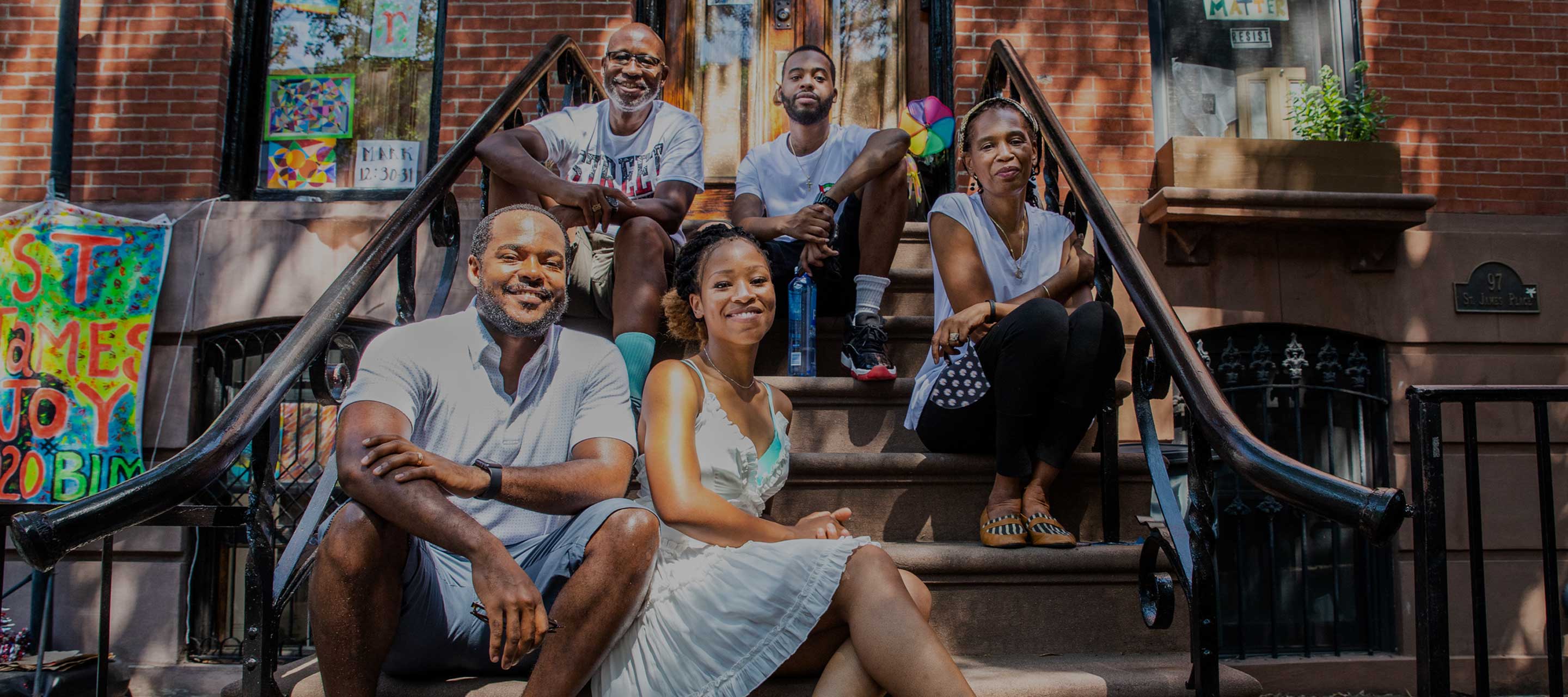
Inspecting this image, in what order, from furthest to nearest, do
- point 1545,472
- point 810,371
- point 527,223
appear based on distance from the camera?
point 810,371 < point 527,223 < point 1545,472

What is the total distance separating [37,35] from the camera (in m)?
5.21

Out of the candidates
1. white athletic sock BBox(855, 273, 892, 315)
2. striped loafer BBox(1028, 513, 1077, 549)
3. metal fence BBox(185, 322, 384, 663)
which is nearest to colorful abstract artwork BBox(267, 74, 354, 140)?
metal fence BBox(185, 322, 384, 663)

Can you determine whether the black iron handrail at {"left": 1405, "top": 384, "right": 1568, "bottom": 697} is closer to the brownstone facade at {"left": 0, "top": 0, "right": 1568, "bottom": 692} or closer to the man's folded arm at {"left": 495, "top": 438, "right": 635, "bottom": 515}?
the man's folded arm at {"left": 495, "top": 438, "right": 635, "bottom": 515}

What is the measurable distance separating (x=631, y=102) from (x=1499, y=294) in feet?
14.3

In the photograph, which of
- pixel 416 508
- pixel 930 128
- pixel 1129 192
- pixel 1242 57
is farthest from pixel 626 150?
pixel 1242 57

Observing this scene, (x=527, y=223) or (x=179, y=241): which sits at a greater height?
A: (x=179, y=241)

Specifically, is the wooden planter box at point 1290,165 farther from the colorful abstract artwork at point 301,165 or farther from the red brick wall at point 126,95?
the red brick wall at point 126,95

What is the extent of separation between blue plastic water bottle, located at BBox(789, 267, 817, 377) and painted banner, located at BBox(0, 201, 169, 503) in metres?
3.21

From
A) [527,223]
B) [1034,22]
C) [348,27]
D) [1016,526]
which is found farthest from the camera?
[348,27]

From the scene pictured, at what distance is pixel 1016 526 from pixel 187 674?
3923mm

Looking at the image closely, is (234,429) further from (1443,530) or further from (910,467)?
(1443,530)

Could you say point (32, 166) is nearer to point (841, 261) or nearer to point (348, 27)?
point (348, 27)

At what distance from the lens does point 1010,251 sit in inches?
141

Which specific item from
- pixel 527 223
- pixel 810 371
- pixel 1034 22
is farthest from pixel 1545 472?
pixel 1034 22
